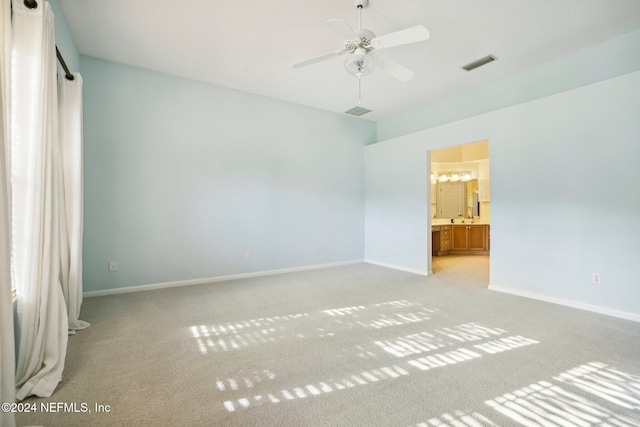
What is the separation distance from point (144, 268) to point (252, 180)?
2005mm

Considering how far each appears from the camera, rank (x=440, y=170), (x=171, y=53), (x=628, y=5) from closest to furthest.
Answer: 1. (x=628, y=5)
2. (x=171, y=53)
3. (x=440, y=170)

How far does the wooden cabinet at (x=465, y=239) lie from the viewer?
7293 mm

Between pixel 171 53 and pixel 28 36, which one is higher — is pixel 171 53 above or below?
above

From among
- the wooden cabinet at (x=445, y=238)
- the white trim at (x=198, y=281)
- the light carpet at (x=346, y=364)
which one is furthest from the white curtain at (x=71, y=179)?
the wooden cabinet at (x=445, y=238)

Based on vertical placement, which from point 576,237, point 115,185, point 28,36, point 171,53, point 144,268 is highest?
point 171,53

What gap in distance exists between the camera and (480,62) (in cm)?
381

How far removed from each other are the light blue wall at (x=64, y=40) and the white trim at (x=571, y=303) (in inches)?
225

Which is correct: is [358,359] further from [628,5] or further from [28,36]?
[628,5]

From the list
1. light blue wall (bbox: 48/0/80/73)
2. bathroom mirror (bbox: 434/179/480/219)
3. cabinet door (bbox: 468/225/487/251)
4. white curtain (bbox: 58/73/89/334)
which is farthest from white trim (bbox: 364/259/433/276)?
light blue wall (bbox: 48/0/80/73)

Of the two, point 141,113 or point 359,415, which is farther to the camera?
point 141,113

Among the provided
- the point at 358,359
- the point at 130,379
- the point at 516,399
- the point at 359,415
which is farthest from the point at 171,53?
the point at 516,399

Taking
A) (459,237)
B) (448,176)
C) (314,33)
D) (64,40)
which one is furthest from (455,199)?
(64,40)

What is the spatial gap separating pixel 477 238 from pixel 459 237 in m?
0.43

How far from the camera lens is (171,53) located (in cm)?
358
